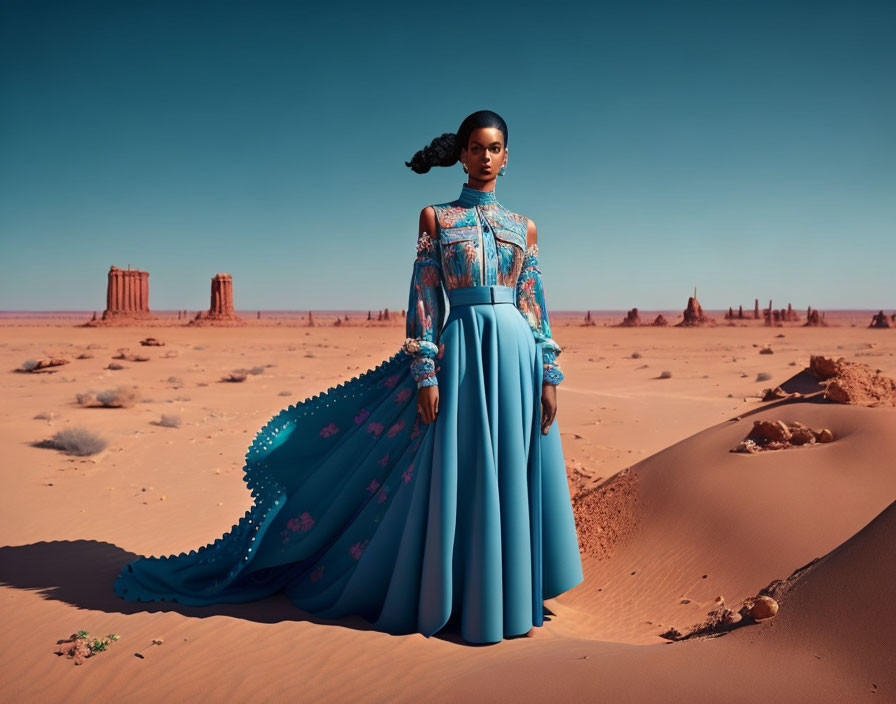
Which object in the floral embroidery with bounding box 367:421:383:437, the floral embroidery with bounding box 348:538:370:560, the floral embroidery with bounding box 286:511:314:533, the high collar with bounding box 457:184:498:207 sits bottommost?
the floral embroidery with bounding box 348:538:370:560

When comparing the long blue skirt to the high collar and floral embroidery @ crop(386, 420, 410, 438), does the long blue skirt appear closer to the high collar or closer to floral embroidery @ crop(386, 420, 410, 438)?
floral embroidery @ crop(386, 420, 410, 438)

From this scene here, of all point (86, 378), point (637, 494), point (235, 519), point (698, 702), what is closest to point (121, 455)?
point (235, 519)

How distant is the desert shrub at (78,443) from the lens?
28.9ft

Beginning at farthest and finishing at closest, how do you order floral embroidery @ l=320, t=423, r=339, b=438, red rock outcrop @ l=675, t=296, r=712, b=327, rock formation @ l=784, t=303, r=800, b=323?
rock formation @ l=784, t=303, r=800, b=323 → red rock outcrop @ l=675, t=296, r=712, b=327 → floral embroidery @ l=320, t=423, r=339, b=438

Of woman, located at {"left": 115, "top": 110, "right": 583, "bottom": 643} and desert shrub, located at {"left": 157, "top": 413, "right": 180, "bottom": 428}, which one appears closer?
woman, located at {"left": 115, "top": 110, "right": 583, "bottom": 643}

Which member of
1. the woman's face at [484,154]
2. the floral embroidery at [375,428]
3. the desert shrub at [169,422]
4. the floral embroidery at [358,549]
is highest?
the woman's face at [484,154]

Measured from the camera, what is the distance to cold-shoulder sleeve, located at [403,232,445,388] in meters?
3.53

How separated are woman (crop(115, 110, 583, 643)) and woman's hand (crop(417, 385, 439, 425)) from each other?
0.01 meters

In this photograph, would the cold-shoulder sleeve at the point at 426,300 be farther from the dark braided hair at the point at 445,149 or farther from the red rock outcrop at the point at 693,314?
the red rock outcrop at the point at 693,314

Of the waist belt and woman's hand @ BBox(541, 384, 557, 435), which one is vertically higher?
the waist belt

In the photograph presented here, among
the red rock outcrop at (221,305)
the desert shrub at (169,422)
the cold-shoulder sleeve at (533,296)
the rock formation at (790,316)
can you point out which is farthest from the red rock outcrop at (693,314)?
the cold-shoulder sleeve at (533,296)

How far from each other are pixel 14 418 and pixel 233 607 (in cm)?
1012

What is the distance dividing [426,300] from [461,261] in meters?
0.29

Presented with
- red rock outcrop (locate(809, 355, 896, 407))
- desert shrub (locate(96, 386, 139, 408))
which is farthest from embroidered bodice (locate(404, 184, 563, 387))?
desert shrub (locate(96, 386, 139, 408))
